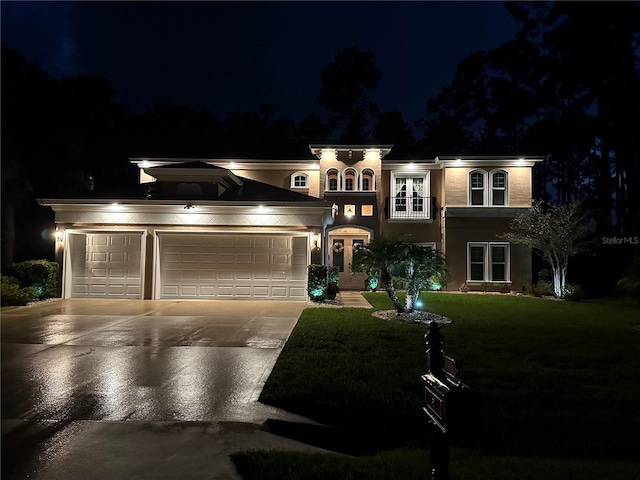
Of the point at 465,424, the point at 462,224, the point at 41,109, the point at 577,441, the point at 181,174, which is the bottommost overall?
the point at 577,441

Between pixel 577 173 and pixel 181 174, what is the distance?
2964 cm

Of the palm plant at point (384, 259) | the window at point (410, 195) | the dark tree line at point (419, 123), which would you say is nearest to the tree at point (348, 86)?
the dark tree line at point (419, 123)

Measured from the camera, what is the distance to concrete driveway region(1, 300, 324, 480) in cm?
384

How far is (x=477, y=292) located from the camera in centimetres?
1942

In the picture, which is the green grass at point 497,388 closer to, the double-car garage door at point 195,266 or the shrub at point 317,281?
the shrub at point 317,281

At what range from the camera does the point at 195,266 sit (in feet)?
51.1

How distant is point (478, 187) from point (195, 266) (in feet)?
40.7

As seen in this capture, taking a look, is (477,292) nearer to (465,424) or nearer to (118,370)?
(118,370)

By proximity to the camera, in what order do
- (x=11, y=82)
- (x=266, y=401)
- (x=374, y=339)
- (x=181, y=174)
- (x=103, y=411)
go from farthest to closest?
(x=11, y=82), (x=181, y=174), (x=374, y=339), (x=266, y=401), (x=103, y=411)

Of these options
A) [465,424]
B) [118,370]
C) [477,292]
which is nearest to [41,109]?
[118,370]

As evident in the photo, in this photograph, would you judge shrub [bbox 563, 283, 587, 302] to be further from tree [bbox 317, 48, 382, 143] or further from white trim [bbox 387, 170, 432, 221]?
tree [bbox 317, 48, 382, 143]

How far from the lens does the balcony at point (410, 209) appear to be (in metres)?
20.3

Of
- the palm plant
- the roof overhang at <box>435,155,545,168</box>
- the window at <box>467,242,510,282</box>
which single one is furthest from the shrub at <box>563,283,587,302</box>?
the palm plant

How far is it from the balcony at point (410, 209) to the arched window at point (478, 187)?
1631 millimetres
